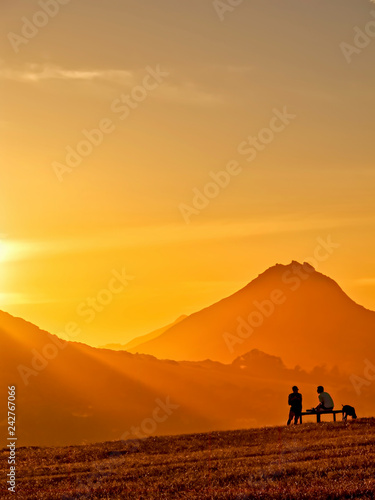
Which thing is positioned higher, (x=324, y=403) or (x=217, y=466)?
(x=324, y=403)

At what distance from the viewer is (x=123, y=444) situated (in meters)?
38.0

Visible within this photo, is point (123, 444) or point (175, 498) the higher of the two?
point (123, 444)

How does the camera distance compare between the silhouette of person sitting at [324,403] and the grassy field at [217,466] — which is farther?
the silhouette of person sitting at [324,403]

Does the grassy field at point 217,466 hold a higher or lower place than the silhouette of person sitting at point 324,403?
lower

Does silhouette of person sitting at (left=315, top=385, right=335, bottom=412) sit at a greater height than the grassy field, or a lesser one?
greater

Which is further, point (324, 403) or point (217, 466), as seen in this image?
point (324, 403)

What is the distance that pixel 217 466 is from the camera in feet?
96.0

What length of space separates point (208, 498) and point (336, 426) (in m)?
16.5

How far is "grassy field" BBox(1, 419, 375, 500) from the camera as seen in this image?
2458 centimetres

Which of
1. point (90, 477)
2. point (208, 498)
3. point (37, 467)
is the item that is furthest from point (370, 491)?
point (37, 467)

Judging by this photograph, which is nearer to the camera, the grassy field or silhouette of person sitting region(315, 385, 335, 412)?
the grassy field

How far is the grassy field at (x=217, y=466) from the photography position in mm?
24578

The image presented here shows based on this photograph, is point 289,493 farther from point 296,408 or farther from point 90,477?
point 296,408

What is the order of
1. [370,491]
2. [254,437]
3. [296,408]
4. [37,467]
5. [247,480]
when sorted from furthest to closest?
1. [296,408]
2. [254,437]
3. [37,467]
4. [247,480]
5. [370,491]
